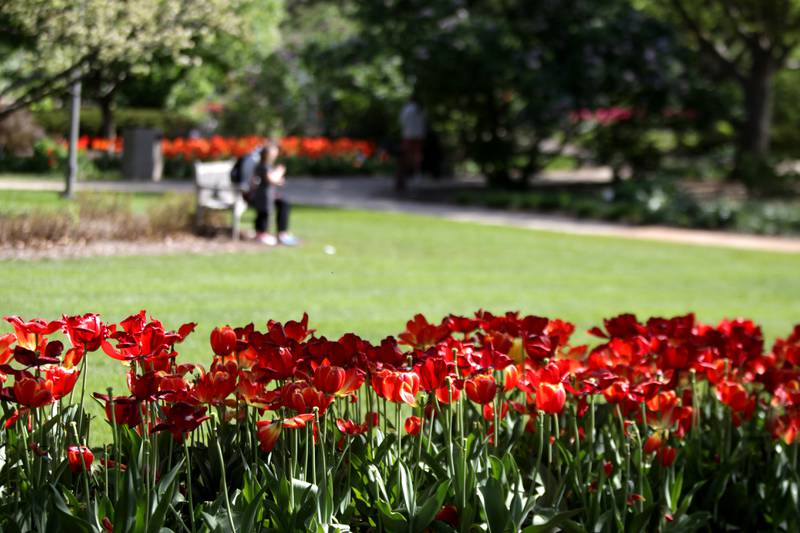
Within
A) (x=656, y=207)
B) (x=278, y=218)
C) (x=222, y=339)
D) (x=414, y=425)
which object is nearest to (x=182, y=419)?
(x=222, y=339)

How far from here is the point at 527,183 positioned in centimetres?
2131

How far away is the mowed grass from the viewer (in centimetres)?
549

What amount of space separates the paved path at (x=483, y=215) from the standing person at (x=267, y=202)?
249cm

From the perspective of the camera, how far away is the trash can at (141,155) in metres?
19.7

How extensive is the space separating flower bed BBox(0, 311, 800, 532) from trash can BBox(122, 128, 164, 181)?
15.8m

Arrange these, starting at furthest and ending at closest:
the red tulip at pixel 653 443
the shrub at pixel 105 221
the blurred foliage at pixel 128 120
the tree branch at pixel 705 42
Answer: the tree branch at pixel 705 42 < the blurred foliage at pixel 128 120 < the shrub at pixel 105 221 < the red tulip at pixel 653 443

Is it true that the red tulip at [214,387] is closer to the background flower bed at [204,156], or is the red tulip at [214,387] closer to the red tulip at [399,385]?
the red tulip at [399,385]

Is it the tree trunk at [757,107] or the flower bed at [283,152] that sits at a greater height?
the tree trunk at [757,107]

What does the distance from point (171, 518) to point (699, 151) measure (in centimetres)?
2636

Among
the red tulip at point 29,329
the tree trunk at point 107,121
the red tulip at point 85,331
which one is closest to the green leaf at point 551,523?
the red tulip at point 85,331

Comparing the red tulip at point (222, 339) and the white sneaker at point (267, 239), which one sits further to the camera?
the white sneaker at point (267, 239)

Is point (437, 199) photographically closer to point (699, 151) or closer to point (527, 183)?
point (527, 183)

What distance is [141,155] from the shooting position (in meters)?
19.8

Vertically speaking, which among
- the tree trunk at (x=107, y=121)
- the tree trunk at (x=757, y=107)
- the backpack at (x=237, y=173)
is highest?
the tree trunk at (x=757, y=107)
